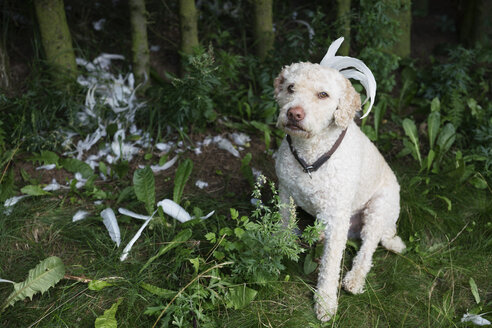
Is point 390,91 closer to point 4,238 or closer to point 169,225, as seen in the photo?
point 169,225

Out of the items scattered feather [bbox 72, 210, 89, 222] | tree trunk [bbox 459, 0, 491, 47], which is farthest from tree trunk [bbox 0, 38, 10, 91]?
tree trunk [bbox 459, 0, 491, 47]

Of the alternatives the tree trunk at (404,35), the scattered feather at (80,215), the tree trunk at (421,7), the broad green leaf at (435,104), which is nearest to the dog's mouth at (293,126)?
the scattered feather at (80,215)

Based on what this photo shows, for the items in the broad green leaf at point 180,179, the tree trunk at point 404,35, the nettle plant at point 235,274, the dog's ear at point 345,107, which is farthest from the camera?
the tree trunk at point 404,35

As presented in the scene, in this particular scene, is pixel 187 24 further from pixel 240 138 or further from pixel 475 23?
pixel 475 23

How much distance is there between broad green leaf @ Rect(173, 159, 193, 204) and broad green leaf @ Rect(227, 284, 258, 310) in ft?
2.83

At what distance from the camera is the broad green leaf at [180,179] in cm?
296

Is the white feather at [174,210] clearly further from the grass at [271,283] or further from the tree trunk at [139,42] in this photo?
the tree trunk at [139,42]

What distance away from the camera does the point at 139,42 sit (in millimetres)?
3686

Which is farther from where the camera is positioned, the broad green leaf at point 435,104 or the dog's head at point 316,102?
the broad green leaf at point 435,104

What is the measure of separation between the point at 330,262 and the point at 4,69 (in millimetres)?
3050

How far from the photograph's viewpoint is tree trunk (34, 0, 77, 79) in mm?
3404

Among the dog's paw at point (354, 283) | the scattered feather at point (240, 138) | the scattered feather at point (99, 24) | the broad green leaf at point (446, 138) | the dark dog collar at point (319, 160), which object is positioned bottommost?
the dog's paw at point (354, 283)

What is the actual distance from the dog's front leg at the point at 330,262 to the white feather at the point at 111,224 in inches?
50.3

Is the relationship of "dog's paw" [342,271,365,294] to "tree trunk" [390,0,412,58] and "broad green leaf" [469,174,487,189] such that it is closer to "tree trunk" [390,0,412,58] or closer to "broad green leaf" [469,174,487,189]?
"broad green leaf" [469,174,487,189]
